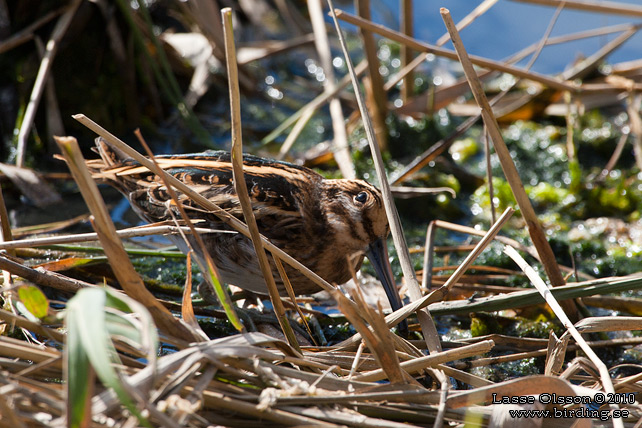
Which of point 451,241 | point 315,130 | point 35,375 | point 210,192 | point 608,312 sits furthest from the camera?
point 315,130

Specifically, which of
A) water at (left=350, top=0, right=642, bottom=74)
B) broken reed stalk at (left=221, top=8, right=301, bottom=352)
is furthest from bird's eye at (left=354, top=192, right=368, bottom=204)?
water at (left=350, top=0, right=642, bottom=74)

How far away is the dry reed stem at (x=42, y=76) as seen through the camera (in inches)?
165

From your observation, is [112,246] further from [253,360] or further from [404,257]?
[404,257]

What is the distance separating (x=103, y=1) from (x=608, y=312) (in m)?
3.80

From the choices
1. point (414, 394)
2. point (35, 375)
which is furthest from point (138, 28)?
point (414, 394)

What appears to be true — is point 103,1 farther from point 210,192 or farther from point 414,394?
point 414,394

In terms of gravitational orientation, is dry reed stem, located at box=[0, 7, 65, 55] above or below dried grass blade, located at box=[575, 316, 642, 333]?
above

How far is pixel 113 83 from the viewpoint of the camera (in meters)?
5.00

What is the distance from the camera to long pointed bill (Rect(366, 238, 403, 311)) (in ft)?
10.5

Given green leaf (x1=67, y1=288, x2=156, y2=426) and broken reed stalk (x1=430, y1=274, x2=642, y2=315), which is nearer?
green leaf (x1=67, y1=288, x2=156, y2=426)

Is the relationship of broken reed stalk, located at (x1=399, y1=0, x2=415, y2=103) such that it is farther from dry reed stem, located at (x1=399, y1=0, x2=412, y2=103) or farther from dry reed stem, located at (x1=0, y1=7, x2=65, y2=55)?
dry reed stem, located at (x1=0, y1=7, x2=65, y2=55)

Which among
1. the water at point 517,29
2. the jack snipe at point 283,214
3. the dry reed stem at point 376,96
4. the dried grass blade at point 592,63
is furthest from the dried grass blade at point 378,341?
the water at point 517,29

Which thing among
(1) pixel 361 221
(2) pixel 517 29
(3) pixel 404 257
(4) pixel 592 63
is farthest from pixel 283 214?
(2) pixel 517 29

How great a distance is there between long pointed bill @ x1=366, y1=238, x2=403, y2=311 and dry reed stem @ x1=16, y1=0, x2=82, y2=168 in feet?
7.32
